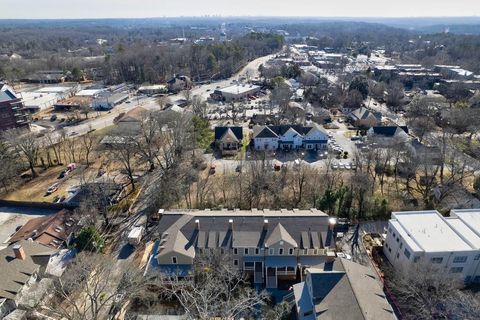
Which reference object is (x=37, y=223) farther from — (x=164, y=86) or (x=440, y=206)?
(x=164, y=86)

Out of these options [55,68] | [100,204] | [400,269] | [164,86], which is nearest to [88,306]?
[100,204]

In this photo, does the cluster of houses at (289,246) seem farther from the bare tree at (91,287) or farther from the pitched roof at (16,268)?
the pitched roof at (16,268)

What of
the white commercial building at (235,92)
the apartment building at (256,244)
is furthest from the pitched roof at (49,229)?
the white commercial building at (235,92)

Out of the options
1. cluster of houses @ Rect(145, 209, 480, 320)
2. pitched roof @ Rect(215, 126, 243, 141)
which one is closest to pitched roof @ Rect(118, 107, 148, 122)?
pitched roof @ Rect(215, 126, 243, 141)

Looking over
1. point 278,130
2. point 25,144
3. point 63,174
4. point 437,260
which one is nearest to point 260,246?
point 437,260

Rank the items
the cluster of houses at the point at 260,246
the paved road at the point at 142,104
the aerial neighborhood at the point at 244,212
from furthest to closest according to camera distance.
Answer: the paved road at the point at 142,104, the cluster of houses at the point at 260,246, the aerial neighborhood at the point at 244,212

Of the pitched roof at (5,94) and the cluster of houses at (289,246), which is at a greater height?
the pitched roof at (5,94)
